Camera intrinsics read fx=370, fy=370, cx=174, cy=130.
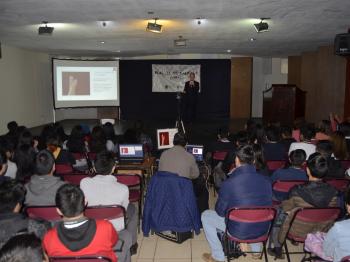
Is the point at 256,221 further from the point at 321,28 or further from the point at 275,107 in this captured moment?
the point at 275,107

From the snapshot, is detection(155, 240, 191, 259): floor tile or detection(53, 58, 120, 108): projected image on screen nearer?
detection(155, 240, 191, 259): floor tile

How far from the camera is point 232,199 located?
294 centimetres

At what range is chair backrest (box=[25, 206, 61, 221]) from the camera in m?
2.74

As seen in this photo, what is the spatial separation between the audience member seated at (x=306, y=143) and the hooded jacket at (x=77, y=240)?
327cm

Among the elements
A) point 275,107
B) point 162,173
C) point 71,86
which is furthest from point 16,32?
point 275,107

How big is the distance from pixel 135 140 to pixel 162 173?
210cm

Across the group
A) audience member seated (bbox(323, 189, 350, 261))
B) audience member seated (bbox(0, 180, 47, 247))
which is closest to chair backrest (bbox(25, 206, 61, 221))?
audience member seated (bbox(0, 180, 47, 247))

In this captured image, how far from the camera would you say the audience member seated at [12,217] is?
2.14 meters

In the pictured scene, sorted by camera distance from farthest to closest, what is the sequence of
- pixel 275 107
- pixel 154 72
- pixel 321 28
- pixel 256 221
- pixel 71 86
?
pixel 154 72 → pixel 71 86 → pixel 275 107 → pixel 321 28 → pixel 256 221

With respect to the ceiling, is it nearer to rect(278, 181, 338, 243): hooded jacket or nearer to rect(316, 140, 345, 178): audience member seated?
rect(316, 140, 345, 178): audience member seated

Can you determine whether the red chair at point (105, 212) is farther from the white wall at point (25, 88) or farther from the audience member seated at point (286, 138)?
the white wall at point (25, 88)

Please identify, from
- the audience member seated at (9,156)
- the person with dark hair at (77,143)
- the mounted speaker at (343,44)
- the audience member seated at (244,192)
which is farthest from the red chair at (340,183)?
the mounted speaker at (343,44)

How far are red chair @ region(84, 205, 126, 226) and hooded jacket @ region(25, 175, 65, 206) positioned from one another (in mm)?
388

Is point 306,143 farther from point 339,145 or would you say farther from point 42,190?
point 42,190
